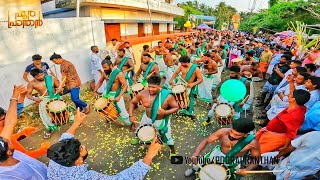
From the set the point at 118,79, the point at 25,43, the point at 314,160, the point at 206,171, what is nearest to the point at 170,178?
the point at 206,171

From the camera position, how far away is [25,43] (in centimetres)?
664

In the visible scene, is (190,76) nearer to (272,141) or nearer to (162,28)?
(272,141)

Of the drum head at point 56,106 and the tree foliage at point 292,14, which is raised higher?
the tree foliage at point 292,14

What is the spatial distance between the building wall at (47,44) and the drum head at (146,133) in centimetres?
421

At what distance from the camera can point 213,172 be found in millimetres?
2795

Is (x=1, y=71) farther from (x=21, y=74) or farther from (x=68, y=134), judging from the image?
(x=68, y=134)

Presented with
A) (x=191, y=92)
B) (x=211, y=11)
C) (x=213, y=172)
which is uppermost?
(x=211, y=11)

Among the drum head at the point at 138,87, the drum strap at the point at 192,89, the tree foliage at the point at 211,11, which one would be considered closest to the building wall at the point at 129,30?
the drum head at the point at 138,87

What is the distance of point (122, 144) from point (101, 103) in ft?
3.33

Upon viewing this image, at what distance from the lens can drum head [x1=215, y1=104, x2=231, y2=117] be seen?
4.79 meters

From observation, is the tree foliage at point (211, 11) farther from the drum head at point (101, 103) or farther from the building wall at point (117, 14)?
the drum head at point (101, 103)

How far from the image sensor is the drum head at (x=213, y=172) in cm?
277

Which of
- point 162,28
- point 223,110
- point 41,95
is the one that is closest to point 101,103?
point 41,95

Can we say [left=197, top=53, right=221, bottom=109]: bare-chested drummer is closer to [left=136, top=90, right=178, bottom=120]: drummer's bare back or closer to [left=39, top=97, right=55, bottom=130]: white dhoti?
[left=136, top=90, right=178, bottom=120]: drummer's bare back
